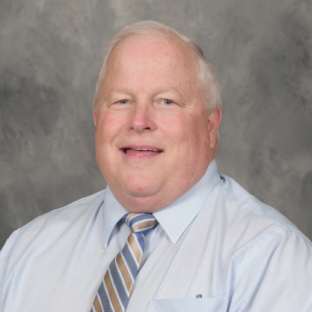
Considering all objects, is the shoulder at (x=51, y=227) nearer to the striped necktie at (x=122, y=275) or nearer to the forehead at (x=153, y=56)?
the striped necktie at (x=122, y=275)

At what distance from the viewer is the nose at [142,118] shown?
7.56 ft

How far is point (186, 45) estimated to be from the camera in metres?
2.45

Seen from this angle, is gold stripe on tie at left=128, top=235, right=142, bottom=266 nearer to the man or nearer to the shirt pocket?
the man

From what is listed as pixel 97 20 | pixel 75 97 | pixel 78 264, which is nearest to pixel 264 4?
pixel 97 20

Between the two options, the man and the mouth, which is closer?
the man

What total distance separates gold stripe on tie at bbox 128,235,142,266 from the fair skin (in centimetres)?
13

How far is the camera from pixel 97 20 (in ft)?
14.2

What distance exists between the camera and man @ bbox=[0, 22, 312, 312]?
2145mm

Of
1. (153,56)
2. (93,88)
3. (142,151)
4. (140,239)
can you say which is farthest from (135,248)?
(93,88)

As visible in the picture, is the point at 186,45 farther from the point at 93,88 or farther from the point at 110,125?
the point at 93,88

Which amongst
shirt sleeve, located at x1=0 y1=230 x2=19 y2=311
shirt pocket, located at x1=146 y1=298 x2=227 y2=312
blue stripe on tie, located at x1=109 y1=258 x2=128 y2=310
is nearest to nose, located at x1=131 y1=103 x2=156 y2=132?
blue stripe on tie, located at x1=109 y1=258 x2=128 y2=310

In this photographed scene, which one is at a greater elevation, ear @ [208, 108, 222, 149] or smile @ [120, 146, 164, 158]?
ear @ [208, 108, 222, 149]

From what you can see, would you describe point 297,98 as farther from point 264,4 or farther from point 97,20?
point 97,20

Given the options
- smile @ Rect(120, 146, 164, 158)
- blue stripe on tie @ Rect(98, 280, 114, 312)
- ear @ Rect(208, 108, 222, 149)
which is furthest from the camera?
ear @ Rect(208, 108, 222, 149)
